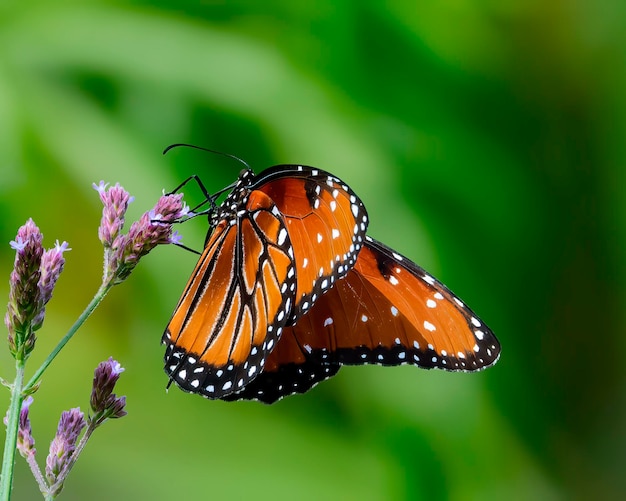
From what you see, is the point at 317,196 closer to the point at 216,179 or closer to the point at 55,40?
the point at 216,179

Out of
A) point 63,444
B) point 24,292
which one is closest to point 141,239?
point 24,292

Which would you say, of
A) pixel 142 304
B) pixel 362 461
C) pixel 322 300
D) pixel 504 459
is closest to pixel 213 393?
pixel 322 300

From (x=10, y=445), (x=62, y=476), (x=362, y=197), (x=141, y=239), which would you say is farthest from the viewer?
(x=362, y=197)

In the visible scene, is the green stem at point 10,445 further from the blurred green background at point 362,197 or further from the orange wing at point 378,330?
the blurred green background at point 362,197

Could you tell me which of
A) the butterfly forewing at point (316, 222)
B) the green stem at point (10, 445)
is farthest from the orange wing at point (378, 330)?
the green stem at point (10, 445)

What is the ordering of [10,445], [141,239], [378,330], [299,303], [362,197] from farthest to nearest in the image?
[362,197]
[378,330]
[299,303]
[141,239]
[10,445]

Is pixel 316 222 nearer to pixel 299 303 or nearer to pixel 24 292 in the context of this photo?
pixel 299 303
